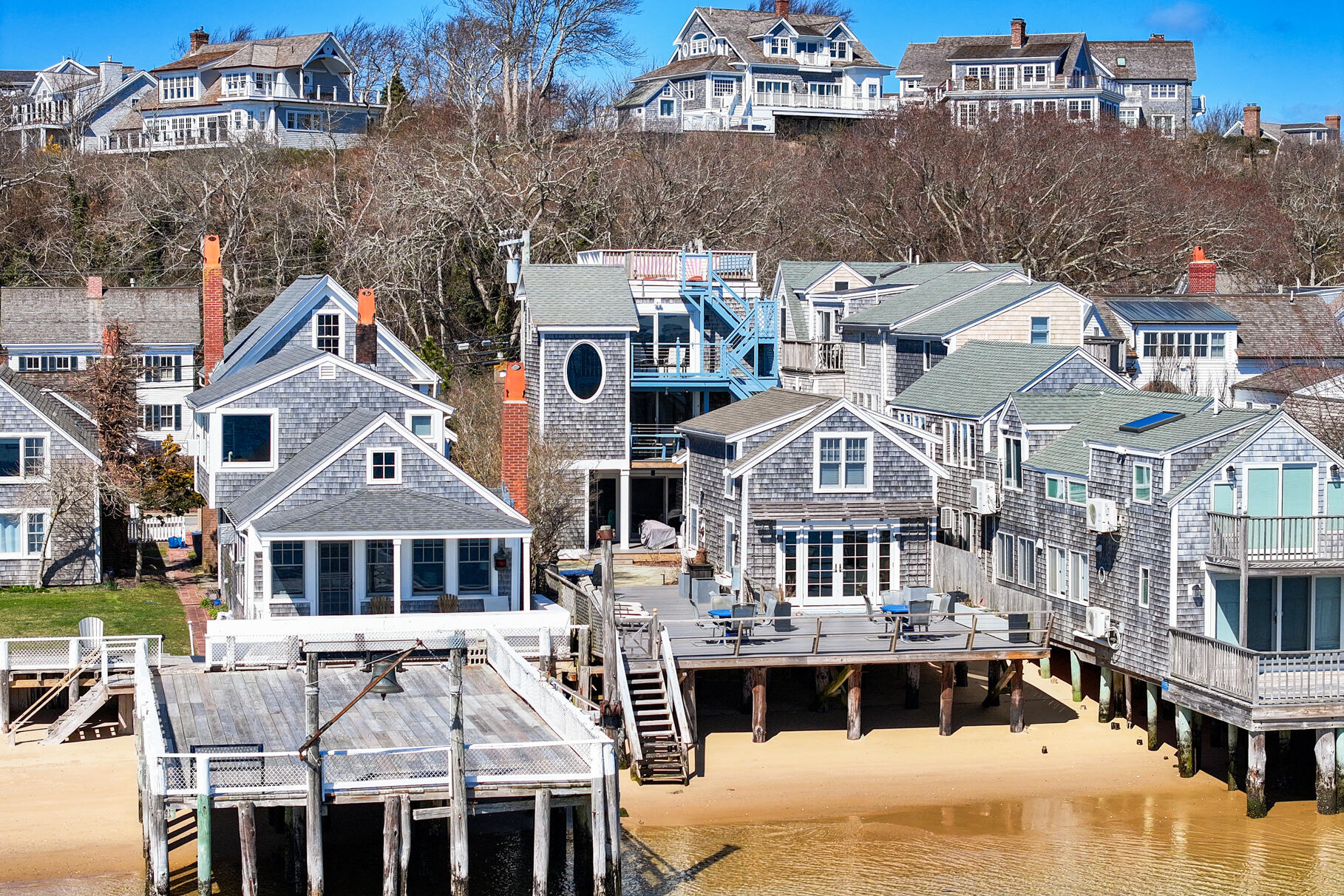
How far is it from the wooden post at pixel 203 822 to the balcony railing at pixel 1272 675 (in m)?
17.4

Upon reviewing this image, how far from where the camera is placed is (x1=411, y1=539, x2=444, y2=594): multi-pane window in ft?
119

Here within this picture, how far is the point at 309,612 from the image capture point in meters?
35.7

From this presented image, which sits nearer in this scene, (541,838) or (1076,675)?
(541,838)

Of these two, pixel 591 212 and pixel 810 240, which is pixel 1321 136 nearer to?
pixel 810 240

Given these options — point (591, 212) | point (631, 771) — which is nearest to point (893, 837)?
point (631, 771)

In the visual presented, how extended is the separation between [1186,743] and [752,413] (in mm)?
14490

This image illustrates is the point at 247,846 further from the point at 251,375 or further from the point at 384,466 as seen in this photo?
the point at 251,375

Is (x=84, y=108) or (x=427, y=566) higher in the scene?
(x=84, y=108)

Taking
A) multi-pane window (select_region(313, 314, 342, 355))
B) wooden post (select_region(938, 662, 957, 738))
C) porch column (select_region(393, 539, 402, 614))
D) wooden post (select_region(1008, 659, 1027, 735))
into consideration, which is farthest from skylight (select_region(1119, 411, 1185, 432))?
multi-pane window (select_region(313, 314, 342, 355))

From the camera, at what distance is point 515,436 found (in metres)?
38.9

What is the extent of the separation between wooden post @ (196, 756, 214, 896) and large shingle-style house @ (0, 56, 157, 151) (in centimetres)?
7704

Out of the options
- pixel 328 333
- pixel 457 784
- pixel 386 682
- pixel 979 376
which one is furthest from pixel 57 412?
pixel 457 784

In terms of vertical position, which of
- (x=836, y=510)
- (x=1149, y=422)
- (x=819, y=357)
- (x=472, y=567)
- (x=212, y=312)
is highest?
(x=212, y=312)

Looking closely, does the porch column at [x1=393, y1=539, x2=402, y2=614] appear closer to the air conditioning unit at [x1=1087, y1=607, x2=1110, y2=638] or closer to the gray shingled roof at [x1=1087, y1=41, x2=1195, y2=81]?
the air conditioning unit at [x1=1087, y1=607, x2=1110, y2=638]
